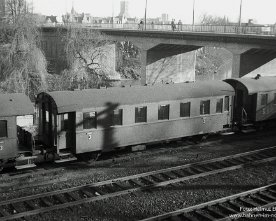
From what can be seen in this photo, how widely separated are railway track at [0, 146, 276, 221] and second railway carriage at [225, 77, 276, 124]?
4.75 metres

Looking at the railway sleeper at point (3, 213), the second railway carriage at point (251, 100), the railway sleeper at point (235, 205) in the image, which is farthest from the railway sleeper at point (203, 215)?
the second railway carriage at point (251, 100)

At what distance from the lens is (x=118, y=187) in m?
13.6

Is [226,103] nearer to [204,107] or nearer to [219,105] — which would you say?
[219,105]

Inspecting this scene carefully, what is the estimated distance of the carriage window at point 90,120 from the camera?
15766 millimetres

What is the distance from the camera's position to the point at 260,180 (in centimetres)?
1451

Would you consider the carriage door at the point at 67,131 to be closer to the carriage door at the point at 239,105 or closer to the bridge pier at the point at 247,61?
the carriage door at the point at 239,105

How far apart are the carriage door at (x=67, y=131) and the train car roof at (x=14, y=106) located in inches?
53.0

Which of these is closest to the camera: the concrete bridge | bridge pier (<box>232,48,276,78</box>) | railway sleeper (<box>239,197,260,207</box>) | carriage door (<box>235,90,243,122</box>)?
railway sleeper (<box>239,197,260,207</box>)

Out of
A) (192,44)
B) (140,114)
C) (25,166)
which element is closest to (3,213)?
(25,166)

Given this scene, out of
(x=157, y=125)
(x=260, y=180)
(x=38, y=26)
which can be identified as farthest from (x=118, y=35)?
(x=260, y=180)

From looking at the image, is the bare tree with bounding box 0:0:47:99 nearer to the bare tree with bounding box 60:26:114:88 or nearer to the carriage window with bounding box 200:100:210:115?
the bare tree with bounding box 60:26:114:88

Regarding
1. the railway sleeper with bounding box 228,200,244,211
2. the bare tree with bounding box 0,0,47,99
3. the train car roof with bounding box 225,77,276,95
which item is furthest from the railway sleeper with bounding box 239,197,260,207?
the bare tree with bounding box 0,0,47,99

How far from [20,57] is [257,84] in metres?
21.3

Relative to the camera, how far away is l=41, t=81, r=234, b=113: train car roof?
15.5 metres
